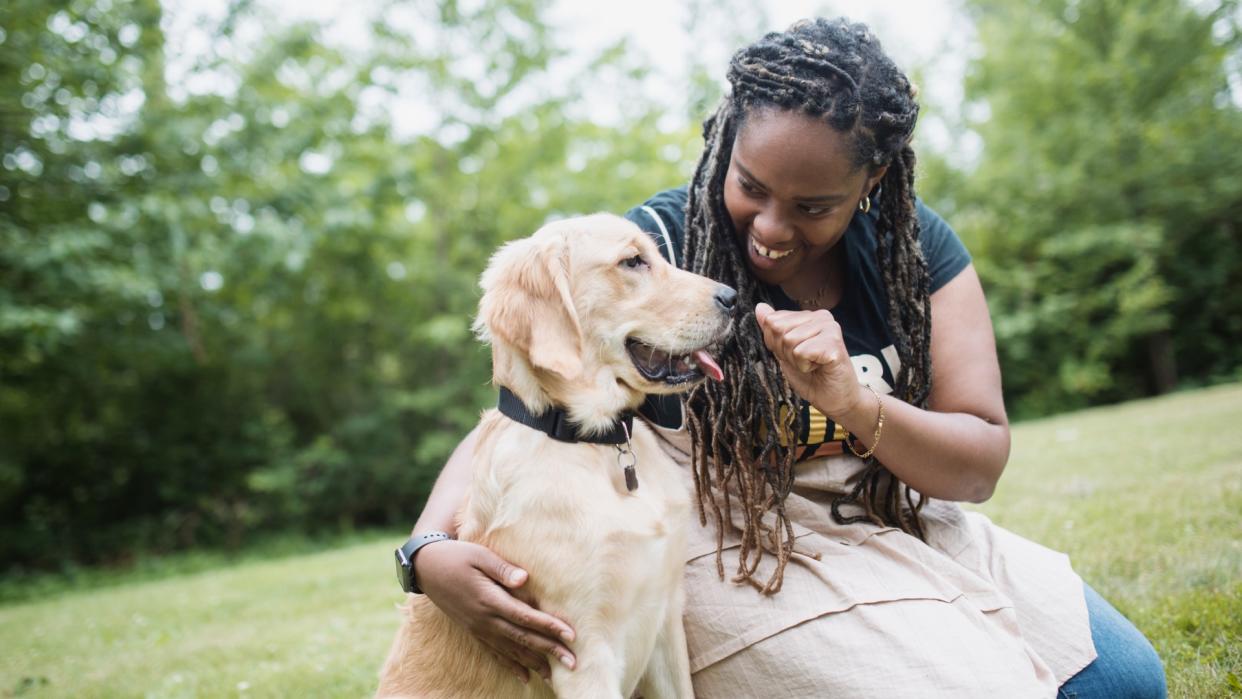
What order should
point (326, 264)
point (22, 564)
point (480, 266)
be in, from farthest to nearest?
1. point (480, 266)
2. point (326, 264)
3. point (22, 564)

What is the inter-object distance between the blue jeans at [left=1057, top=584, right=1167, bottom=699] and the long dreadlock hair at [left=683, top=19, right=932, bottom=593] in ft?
1.87

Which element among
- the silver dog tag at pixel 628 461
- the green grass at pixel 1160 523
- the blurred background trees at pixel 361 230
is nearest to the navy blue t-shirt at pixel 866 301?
the silver dog tag at pixel 628 461

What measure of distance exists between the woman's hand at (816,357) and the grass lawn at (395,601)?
1.49 m

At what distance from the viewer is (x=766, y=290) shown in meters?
2.54

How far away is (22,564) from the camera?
11375mm

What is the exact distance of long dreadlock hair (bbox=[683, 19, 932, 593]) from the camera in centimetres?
220

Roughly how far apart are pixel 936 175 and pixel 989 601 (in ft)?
54.2

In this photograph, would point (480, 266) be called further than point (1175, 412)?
Yes

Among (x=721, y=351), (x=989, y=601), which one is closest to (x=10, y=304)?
(x=721, y=351)

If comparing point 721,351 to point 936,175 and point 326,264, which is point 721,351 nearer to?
point 326,264

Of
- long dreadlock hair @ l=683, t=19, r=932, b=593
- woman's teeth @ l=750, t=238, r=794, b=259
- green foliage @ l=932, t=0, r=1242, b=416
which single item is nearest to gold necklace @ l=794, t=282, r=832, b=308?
long dreadlock hair @ l=683, t=19, r=932, b=593

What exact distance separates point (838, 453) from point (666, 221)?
0.96 m

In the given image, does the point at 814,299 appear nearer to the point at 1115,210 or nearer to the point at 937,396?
the point at 937,396

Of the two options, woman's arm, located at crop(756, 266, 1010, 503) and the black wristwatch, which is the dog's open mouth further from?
the black wristwatch
